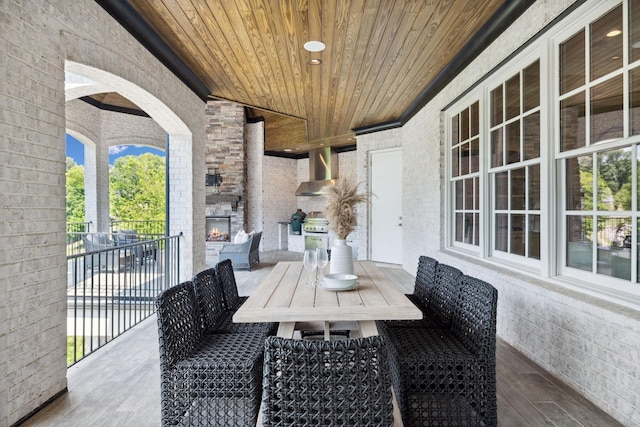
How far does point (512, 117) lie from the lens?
3.26m

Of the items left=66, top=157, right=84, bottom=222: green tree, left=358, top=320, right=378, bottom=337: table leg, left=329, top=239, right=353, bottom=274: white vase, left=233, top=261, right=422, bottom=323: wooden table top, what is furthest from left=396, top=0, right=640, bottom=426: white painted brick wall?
left=66, top=157, right=84, bottom=222: green tree

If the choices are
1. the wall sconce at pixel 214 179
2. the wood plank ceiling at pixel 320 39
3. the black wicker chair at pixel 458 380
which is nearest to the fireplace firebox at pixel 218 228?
the wall sconce at pixel 214 179

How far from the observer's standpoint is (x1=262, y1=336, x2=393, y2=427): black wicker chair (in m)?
1.19

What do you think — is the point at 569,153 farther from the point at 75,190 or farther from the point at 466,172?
the point at 75,190

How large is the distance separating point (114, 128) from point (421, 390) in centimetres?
1050

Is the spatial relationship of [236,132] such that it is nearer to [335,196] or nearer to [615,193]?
[335,196]

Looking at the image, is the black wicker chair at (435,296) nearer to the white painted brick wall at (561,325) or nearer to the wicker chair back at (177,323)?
the white painted brick wall at (561,325)

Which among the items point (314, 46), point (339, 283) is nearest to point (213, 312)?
point (339, 283)

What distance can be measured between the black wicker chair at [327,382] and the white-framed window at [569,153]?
173 centimetres

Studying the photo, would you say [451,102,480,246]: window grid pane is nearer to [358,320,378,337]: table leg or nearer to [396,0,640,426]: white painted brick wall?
[396,0,640,426]: white painted brick wall

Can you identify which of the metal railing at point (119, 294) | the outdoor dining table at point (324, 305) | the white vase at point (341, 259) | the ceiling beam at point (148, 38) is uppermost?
Result: the ceiling beam at point (148, 38)

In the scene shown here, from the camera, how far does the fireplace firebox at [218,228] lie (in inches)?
364

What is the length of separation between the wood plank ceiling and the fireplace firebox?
4139 mm

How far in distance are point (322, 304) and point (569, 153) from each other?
196cm
